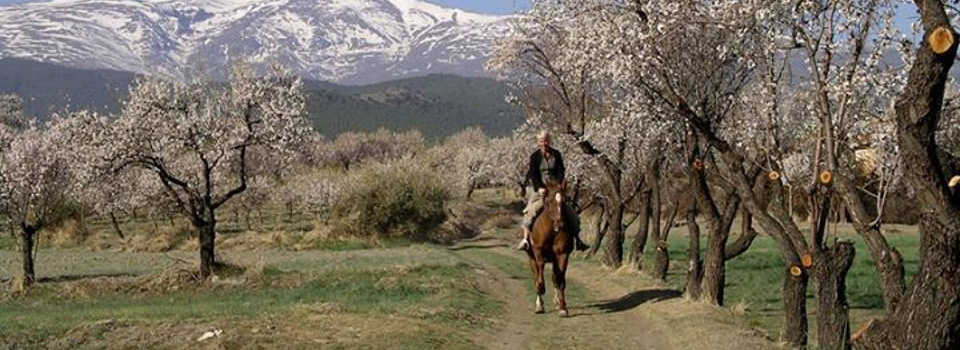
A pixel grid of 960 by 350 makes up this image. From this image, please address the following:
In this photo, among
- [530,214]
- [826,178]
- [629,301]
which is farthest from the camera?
[629,301]

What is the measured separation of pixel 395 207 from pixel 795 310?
5958 cm

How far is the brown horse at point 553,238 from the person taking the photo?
716 inches

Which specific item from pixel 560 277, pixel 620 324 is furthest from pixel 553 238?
pixel 620 324

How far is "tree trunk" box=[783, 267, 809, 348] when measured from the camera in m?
18.0

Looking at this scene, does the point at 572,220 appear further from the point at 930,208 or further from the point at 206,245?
the point at 206,245

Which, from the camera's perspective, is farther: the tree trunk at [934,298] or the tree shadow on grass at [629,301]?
the tree shadow on grass at [629,301]

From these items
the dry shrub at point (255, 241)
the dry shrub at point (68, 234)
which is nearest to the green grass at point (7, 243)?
the dry shrub at point (68, 234)

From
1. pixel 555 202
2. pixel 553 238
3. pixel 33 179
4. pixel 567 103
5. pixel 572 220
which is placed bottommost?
pixel 553 238

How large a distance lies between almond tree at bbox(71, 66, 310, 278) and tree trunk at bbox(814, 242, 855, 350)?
954 inches

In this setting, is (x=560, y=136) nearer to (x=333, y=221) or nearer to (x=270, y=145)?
(x=270, y=145)

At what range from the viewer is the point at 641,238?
3541 centimetres

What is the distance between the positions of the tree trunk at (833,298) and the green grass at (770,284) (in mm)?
4115

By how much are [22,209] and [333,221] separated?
1467 inches

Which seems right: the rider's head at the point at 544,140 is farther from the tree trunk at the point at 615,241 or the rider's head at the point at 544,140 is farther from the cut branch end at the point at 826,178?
the tree trunk at the point at 615,241
